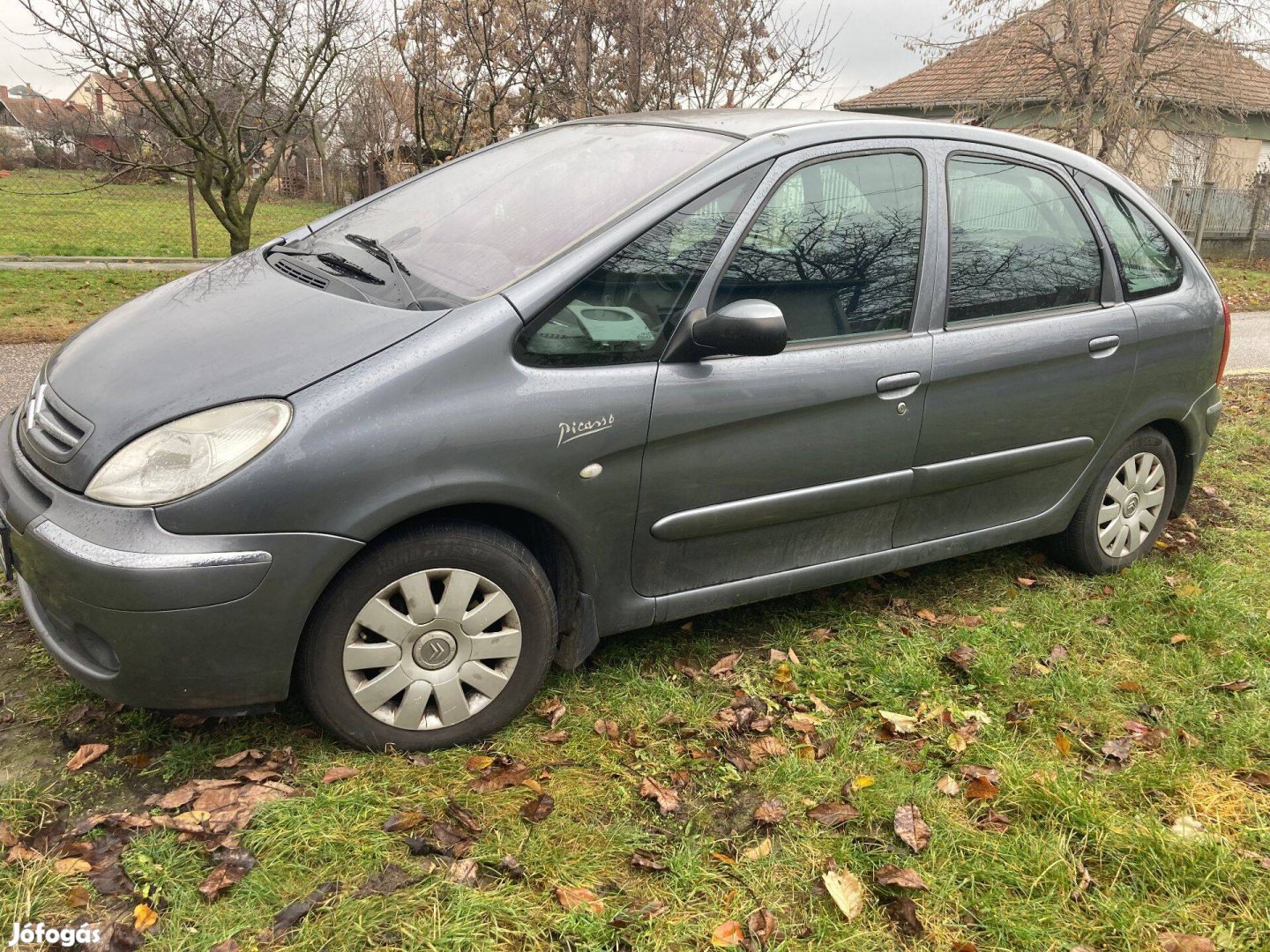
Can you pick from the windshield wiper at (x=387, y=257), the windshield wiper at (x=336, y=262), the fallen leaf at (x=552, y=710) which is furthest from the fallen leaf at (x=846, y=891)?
the windshield wiper at (x=336, y=262)

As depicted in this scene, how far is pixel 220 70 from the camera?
334 inches

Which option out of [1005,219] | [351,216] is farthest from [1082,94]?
[351,216]

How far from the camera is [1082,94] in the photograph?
45.6 ft

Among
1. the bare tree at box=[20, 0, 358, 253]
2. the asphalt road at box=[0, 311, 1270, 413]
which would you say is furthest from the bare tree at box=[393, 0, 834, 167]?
the asphalt road at box=[0, 311, 1270, 413]

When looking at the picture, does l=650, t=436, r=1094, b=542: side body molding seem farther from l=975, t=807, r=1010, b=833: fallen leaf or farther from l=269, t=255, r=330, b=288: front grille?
l=269, t=255, r=330, b=288: front grille

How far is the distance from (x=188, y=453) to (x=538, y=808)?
1.25 metres

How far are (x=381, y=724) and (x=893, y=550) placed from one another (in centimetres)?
186

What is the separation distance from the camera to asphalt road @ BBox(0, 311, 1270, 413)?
19.6ft

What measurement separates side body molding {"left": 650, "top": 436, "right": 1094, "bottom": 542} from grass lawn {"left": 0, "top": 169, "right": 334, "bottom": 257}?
10355 millimetres

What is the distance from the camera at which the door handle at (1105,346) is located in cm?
380

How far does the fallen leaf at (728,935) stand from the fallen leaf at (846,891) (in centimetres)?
25

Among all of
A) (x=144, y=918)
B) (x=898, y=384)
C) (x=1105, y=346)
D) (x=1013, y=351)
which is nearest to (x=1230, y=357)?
(x=1105, y=346)

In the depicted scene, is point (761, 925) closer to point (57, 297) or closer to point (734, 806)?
point (734, 806)

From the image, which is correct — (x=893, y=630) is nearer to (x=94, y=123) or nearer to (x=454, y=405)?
(x=454, y=405)
